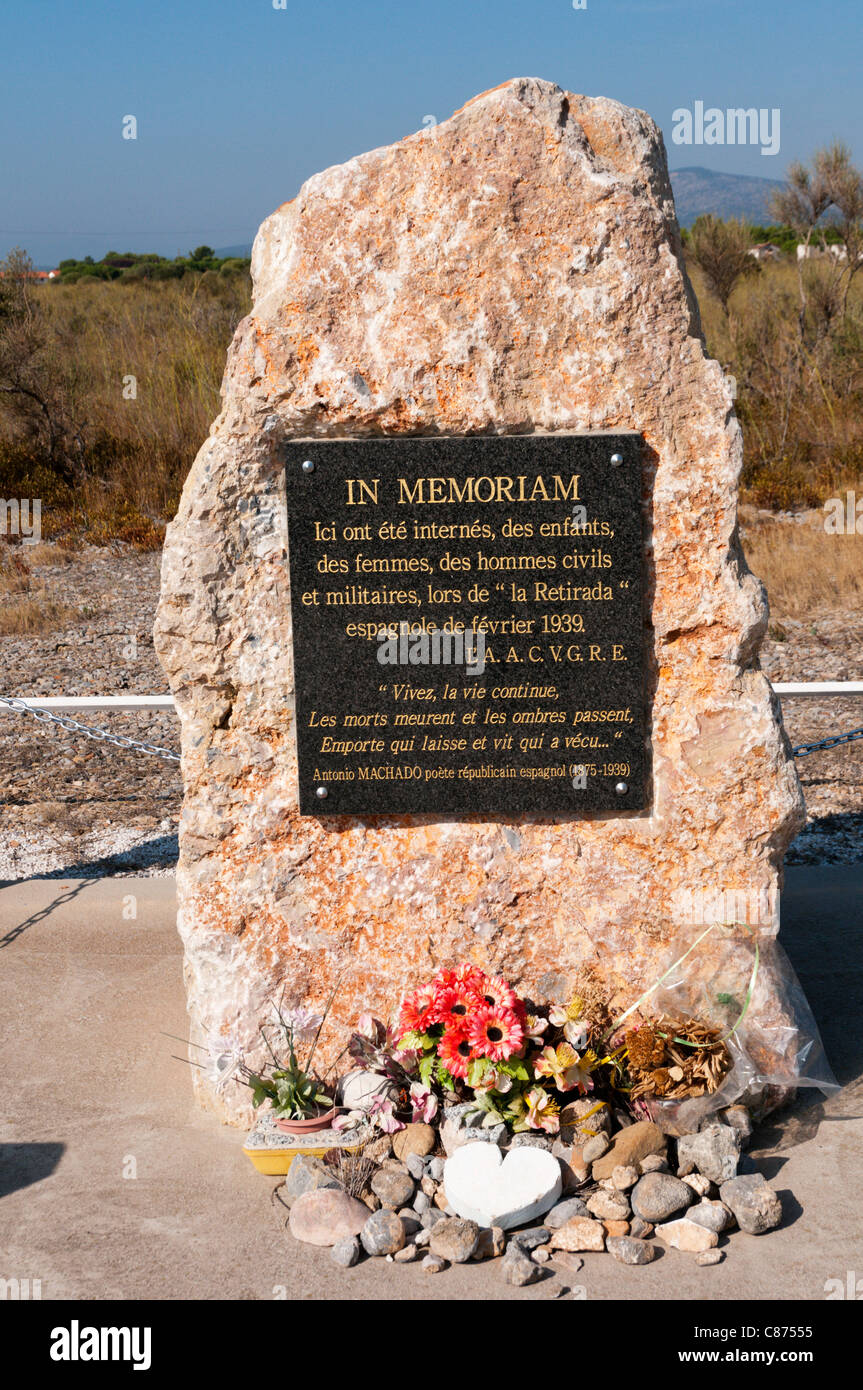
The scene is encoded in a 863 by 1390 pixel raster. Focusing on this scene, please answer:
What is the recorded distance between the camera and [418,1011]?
3043mm

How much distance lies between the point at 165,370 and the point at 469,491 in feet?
33.7

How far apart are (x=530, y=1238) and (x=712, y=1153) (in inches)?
19.6

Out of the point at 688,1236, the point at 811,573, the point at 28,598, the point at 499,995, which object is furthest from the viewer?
the point at 28,598

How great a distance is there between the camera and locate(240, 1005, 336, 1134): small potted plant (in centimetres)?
304

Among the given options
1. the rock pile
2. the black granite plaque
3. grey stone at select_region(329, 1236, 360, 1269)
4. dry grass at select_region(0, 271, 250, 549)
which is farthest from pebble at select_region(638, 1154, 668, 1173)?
dry grass at select_region(0, 271, 250, 549)

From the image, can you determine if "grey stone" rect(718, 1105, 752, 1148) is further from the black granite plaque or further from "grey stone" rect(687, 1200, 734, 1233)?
the black granite plaque

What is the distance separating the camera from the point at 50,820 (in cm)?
557

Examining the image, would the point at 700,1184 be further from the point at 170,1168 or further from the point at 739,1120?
the point at 170,1168

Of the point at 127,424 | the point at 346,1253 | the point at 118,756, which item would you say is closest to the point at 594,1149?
the point at 346,1253

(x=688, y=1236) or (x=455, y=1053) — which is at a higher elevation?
(x=455, y=1053)

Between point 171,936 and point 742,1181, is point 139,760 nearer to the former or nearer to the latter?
point 171,936

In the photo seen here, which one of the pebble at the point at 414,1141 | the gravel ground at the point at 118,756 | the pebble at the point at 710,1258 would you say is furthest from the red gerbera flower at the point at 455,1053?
the gravel ground at the point at 118,756

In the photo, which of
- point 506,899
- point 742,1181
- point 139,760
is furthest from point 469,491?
point 139,760

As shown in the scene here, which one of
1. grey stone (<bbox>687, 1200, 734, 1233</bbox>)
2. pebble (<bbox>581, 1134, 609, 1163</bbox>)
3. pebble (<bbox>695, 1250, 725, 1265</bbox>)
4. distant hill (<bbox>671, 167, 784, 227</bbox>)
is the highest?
distant hill (<bbox>671, 167, 784, 227</bbox>)
